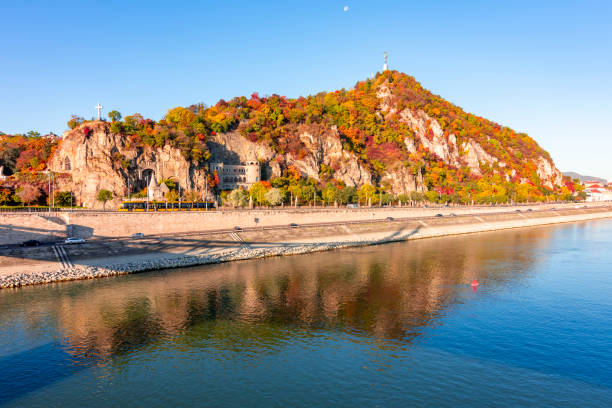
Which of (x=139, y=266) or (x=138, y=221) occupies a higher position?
(x=138, y=221)

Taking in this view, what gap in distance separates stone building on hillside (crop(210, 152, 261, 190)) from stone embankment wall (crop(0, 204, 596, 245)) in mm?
42337

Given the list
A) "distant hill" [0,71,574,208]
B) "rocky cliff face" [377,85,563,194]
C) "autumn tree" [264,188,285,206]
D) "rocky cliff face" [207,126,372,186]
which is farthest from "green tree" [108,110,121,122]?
"rocky cliff face" [377,85,563,194]

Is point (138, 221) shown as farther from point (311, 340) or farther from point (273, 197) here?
point (311, 340)

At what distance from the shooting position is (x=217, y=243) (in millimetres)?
67750

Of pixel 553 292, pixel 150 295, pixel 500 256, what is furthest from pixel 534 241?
pixel 150 295

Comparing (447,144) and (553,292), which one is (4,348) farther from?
(447,144)

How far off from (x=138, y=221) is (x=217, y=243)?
14.6 meters

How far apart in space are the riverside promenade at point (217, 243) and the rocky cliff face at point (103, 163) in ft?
108

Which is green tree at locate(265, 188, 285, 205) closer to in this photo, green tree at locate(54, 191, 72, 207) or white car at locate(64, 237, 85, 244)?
green tree at locate(54, 191, 72, 207)

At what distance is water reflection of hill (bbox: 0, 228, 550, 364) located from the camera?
3284cm

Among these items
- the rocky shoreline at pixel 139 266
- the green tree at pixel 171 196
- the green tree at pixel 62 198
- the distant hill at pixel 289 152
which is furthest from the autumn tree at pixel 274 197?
the green tree at pixel 62 198

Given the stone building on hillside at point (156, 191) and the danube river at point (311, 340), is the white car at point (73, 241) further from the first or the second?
the stone building on hillside at point (156, 191)

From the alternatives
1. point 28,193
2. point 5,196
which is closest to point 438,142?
point 28,193

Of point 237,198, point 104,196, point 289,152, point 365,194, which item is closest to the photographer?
point 104,196
